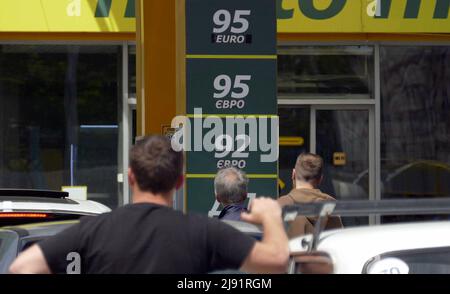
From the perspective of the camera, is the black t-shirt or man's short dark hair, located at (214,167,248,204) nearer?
the black t-shirt

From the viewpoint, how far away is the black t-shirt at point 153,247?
3.24 meters

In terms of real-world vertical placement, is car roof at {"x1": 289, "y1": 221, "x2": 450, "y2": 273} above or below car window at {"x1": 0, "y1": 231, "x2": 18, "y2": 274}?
above

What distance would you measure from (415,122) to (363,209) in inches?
330

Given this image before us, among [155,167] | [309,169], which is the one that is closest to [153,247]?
[155,167]

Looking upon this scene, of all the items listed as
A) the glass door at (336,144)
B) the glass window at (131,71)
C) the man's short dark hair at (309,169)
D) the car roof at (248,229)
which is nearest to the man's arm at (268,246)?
the car roof at (248,229)

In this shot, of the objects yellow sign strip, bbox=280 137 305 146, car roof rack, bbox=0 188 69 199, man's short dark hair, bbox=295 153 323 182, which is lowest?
car roof rack, bbox=0 188 69 199

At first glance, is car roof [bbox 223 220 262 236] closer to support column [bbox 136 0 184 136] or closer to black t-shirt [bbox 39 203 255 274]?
black t-shirt [bbox 39 203 255 274]

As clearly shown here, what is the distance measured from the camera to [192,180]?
8.30 meters

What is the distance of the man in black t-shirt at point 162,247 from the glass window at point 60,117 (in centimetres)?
819

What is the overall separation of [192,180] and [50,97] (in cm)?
382

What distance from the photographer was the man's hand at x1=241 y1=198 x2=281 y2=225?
10.8ft

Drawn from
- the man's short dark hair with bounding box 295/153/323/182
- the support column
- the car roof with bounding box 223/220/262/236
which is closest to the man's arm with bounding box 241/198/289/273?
the car roof with bounding box 223/220/262/236

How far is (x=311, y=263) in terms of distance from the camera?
11.9 feet

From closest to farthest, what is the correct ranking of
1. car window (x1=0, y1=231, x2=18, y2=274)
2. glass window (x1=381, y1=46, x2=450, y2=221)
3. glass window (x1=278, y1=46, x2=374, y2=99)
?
car window (x1=0, y1=231, x2=18, y2=274)
glass window (x1=278, y1=46, x2=374, y2=99)
glass window (x1=381, y1=46, x2=450, y2=221)
